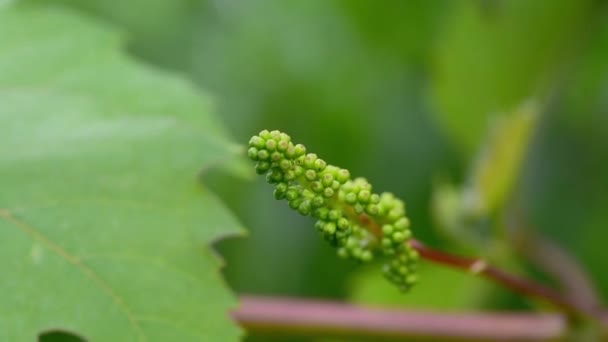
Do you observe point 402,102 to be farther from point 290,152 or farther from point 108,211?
point 290,152

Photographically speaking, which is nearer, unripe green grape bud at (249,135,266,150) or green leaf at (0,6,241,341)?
unripe green grape bud at (249,135,266,150)

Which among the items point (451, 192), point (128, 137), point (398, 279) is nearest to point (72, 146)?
point (128, 137)

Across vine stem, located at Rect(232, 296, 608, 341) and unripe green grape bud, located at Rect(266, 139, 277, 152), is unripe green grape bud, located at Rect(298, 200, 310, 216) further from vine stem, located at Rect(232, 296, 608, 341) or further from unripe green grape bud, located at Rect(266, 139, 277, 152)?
vine stem, located at Rect(232, 296, 608, 341)

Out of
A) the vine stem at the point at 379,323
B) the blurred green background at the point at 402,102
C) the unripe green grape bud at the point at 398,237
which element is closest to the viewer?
the unripe green grape bud at the point at 398,237

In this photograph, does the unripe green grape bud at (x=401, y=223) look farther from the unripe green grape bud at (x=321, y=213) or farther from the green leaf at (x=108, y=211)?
the green leaf at (x=108, y=211)

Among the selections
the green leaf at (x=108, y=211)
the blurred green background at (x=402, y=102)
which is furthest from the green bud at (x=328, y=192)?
the blurred green background at (x=402, y=102)

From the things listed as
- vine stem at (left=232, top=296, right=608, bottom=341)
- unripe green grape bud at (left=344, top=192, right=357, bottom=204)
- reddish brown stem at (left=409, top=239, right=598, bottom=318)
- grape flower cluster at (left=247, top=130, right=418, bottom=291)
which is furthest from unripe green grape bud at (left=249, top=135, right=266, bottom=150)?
vine stem at (left=232, top=296, right=608, bottom=341)

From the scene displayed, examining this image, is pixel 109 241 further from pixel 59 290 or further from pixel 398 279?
pixel 398 279
